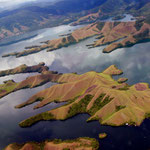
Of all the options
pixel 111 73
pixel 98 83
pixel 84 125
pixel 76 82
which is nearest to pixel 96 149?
pixel 84 125

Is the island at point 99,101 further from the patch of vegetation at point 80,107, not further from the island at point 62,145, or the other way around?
the island at point 62,145

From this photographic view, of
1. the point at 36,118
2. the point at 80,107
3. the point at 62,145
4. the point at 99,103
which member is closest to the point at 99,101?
the point at 99,103

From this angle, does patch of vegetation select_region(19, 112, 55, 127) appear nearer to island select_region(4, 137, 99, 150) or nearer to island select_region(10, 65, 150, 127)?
island select_region(10, 65, 150, 127)

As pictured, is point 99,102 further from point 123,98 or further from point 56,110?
point 56,110

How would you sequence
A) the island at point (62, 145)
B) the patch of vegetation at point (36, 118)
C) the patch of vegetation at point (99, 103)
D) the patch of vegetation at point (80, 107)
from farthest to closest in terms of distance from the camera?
the patch of vegetation at point (36, 118) < the patch of vegetation at point (80, 107) < the patch of vegetation at point (99, 103) < the island at point (62, 145)

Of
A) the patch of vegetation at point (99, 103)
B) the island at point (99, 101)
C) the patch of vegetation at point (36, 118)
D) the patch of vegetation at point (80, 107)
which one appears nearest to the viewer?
the island at point (99, 101)

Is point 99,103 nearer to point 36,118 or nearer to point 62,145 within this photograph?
point 62,145

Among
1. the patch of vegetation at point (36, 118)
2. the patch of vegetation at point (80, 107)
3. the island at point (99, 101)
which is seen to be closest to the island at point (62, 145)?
the island at point (99, 101)
